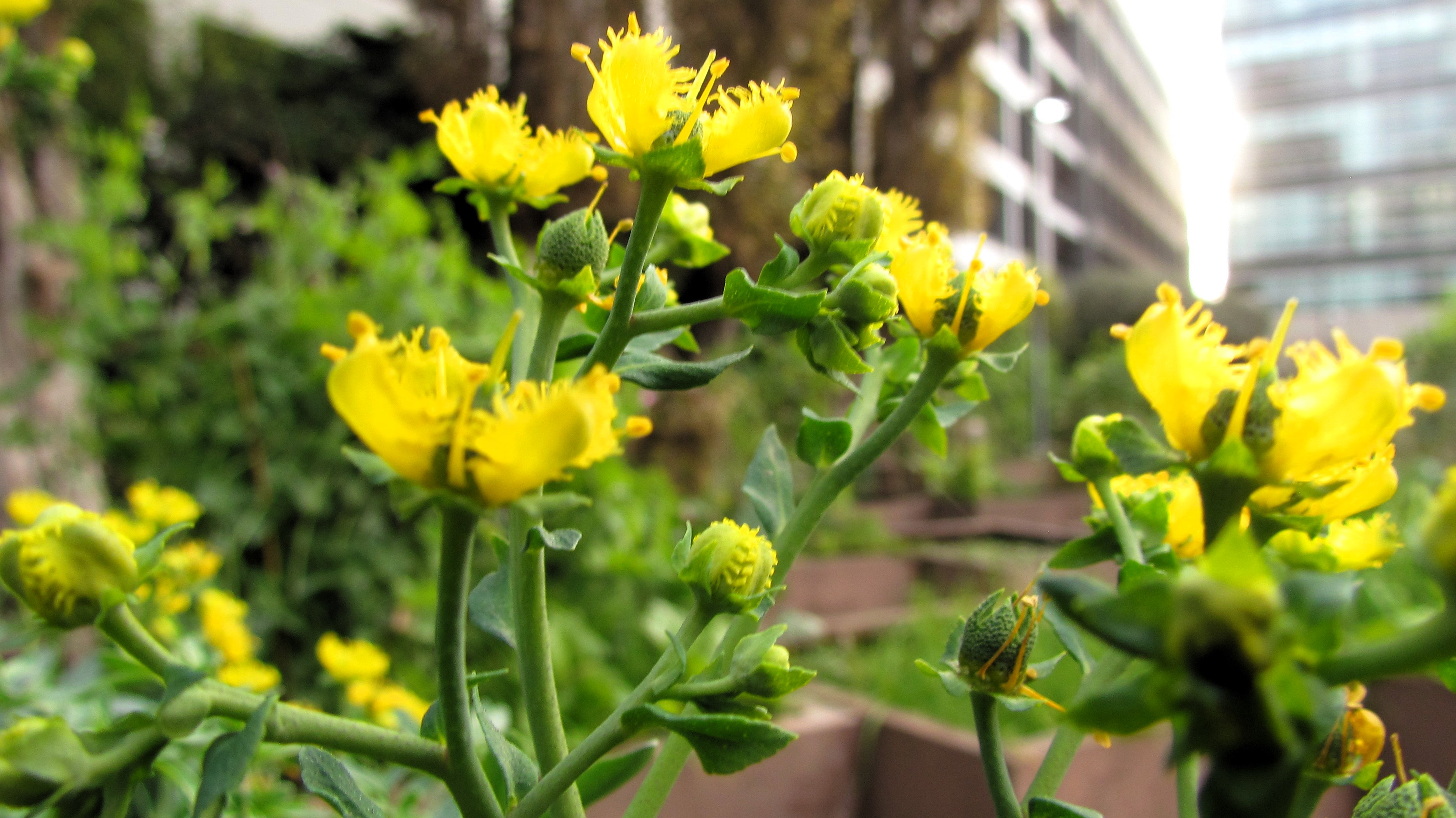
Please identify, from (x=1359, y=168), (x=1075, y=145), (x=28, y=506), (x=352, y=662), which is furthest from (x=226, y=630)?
(x=1359, y=168)

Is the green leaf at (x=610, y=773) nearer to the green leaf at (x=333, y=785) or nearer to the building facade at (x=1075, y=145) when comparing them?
the green leaf at (x=333, y=785)

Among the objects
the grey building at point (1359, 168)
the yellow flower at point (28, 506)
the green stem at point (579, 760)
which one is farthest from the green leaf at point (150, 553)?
the grey building at point (1359, 168)

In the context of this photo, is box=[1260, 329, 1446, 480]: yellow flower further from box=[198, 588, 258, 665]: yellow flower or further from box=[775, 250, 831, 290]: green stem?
box=[198, 588, 258, 665]: yellow flower

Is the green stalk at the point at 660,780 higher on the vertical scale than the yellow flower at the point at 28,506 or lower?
lower

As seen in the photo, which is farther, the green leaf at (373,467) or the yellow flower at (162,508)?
the yellow flower at (162,508)

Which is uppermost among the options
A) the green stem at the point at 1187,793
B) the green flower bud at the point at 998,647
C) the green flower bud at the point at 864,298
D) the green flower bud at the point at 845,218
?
the green flower bud at the point at 845,218

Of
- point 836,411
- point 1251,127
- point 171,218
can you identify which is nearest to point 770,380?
point 836,411
